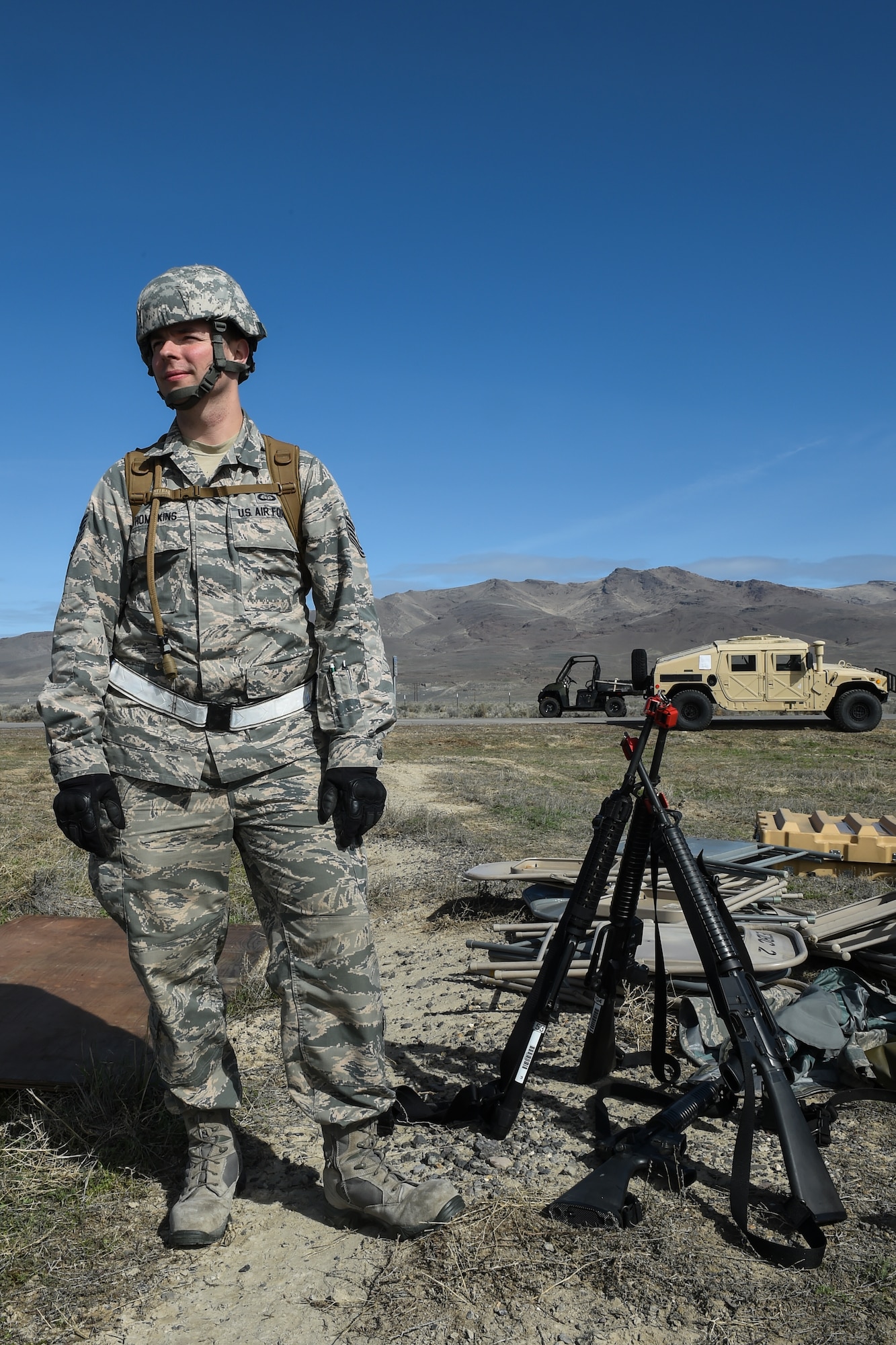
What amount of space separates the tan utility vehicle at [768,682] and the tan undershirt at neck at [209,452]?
17.6m

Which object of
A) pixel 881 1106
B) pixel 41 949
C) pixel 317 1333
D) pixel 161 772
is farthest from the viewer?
pixel 41 949

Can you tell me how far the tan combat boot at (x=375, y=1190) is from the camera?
2332 millimetres

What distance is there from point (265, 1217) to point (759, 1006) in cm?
142

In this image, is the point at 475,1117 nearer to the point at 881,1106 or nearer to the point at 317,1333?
the point at 317,1333

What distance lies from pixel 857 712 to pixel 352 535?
61.8ft

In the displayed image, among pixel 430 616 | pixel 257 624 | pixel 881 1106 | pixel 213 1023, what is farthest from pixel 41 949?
pixel 430 616

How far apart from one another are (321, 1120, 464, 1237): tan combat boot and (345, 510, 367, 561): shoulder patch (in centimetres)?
147

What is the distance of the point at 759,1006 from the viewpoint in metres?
2.42

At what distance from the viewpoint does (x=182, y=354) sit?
2.40 metres

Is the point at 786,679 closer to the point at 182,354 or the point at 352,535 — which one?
the point at 352,535

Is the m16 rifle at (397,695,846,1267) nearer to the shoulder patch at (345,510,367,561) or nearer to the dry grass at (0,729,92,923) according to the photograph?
the shoulder patch at (345,510,367,561)

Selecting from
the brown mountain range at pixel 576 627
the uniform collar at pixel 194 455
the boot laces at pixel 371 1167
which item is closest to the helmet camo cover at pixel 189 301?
the uniform collar at pixel 194 455

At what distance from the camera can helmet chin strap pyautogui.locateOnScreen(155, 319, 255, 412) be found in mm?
2387

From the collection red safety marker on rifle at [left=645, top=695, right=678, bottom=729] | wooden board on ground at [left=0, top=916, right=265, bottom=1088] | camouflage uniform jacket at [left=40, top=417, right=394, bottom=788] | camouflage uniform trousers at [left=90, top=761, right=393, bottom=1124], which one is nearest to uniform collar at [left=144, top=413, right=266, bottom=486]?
camouflage uniform jacket at [left=40, top=417, right=394, bottom=788]
